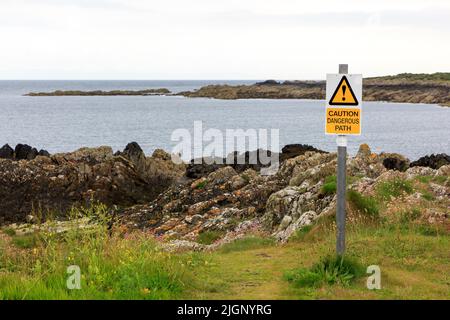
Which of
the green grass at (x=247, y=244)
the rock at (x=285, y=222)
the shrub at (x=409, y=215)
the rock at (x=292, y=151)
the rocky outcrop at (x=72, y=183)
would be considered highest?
the shrub at (x=409, y=215)

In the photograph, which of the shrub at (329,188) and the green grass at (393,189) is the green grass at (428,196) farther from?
the shrub at (329,188)

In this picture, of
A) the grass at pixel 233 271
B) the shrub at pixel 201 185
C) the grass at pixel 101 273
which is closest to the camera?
the grass at pixel 101 273

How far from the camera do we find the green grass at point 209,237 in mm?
20550

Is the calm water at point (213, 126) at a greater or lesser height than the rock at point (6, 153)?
lesser

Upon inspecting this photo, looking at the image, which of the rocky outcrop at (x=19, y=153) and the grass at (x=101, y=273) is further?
the rocky outcrop at (x=19, y=153)

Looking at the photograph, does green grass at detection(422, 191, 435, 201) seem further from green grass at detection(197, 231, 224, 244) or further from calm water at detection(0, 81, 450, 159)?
calm water at detection(0, 81, 450, 159)

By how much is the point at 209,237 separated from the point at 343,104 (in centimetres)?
1191

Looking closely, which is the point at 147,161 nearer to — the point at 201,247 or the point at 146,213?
the point at 146,213

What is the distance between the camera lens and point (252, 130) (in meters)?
95.3

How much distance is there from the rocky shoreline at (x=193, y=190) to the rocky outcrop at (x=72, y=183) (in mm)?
62

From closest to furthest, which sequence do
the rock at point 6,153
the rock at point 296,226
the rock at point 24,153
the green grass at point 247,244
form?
1. the green grass at point 247,244
2. the rock at point 296,226
3. the rock at point 24,153
4. the rock at point 6,153

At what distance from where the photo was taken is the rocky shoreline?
727 inches

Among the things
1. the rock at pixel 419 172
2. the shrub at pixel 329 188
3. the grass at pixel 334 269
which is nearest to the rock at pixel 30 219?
the shrub at pixel 329 188

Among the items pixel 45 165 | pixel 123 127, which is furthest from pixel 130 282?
pixel 123 127
